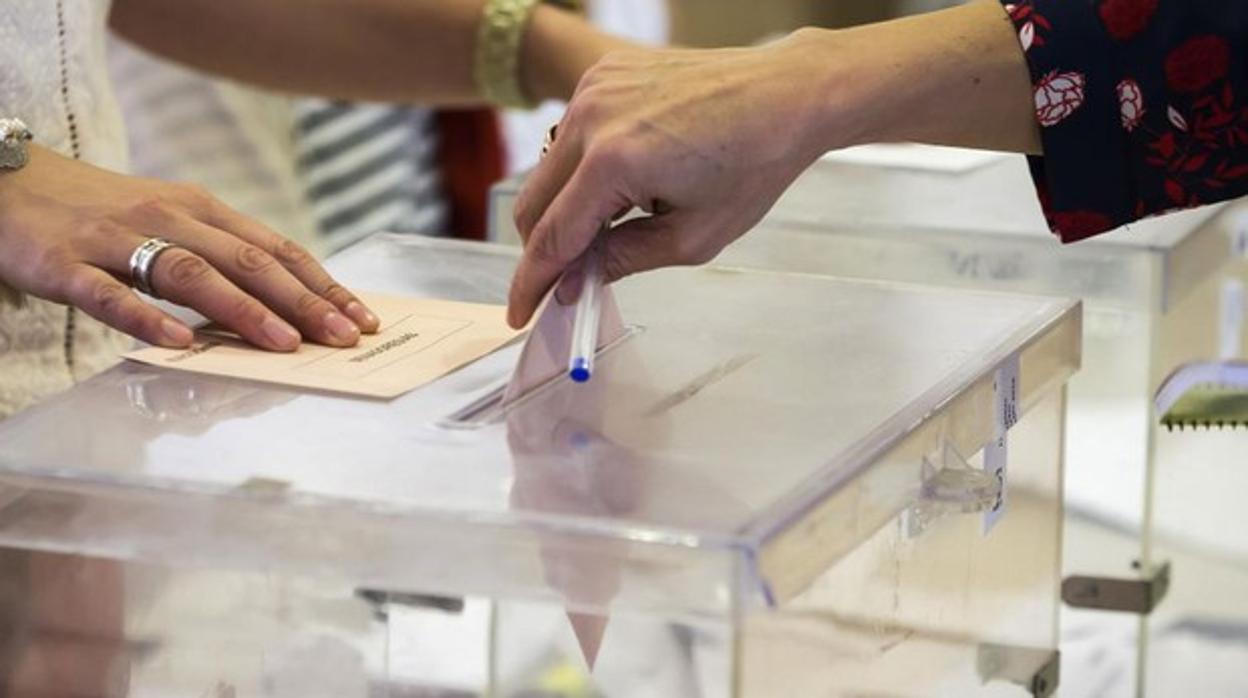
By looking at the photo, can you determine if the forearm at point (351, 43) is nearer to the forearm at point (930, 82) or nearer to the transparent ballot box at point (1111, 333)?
the transparent ballot box at point (1111, 333)

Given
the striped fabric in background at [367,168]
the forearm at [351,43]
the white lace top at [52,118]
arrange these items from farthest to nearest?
the striped fabric in background at [367,168], the forearm at [351,43], the white lace top at [52,118]

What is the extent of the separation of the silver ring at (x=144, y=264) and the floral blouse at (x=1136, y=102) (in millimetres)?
372

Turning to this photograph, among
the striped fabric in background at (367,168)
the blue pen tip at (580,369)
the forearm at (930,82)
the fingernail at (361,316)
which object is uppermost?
the striped fabric in background at (367,168)

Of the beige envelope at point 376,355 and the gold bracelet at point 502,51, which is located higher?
the gold bracelet at point 502,51

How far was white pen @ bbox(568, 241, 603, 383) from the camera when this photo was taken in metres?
0.88

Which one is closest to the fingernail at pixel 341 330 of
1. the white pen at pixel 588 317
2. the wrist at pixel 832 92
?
the white pen at pixel 588 317

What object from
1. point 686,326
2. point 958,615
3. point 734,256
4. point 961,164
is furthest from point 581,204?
point 961,164

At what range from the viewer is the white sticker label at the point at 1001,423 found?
93 cm

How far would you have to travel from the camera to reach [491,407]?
87 cm

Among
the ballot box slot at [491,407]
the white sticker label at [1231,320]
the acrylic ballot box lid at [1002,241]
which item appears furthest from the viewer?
the white sticker label at [1231,320]

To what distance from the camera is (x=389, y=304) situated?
1024 millimetres

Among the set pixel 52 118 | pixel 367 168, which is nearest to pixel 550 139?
pixel 52 118

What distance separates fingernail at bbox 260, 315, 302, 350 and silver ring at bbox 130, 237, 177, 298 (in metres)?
0.06

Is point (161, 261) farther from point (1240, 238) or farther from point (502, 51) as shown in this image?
point (1240, 238)
